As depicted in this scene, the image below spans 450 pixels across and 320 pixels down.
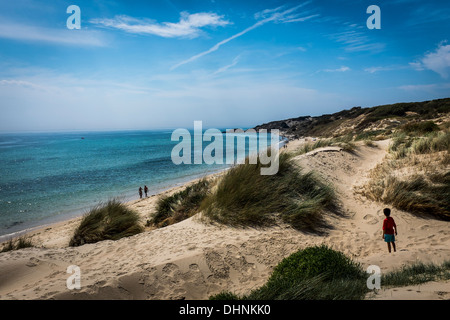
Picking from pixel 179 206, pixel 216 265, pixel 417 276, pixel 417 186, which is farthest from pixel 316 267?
pixel 179 206

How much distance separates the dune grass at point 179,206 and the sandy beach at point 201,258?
2138 millimetres

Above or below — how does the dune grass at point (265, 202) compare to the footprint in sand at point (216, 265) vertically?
above

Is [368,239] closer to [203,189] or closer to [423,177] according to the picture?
[423,177]

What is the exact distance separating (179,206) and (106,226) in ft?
8.51

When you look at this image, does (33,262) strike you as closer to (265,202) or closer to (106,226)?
(106,226)

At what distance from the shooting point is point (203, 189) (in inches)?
399

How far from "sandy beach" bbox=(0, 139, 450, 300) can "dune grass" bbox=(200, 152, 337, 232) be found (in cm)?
32

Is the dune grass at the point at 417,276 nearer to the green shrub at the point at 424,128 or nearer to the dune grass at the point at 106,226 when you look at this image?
the dune grass at the point at 106,226

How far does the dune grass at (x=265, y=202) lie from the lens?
269 inches

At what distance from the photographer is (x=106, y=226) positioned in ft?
25.9

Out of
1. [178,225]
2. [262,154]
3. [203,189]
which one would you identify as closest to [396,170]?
[262,154]

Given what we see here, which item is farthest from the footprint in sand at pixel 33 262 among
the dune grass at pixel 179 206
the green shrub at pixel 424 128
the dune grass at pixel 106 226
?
the green shrub at pixel 424 128

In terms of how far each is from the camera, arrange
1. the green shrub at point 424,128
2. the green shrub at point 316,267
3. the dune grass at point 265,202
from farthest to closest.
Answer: the green shrub at point 424,128, the dune grass at point 265,202, the green shrub at point 316,267
